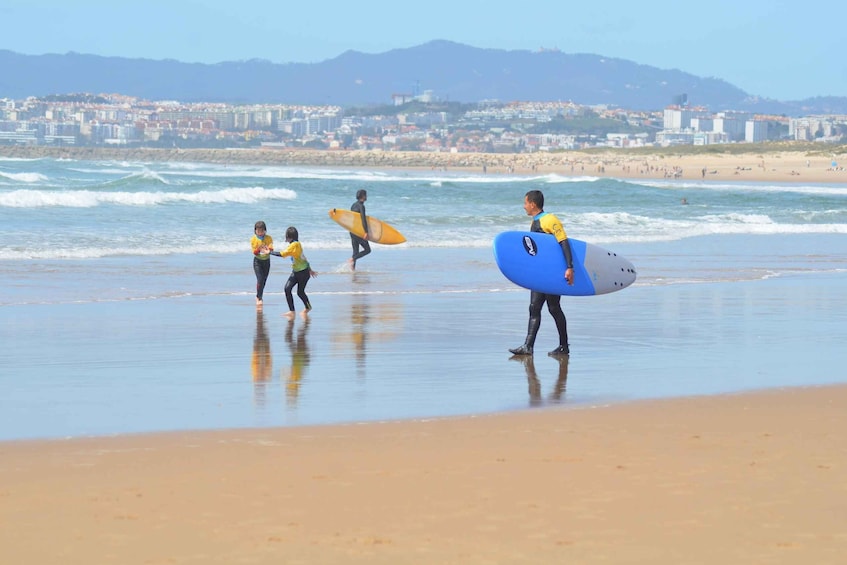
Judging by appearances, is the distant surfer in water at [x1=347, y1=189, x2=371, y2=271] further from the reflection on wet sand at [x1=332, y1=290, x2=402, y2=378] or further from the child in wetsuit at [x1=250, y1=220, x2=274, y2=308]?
the child in wetsuit at [x1=250, y1=220, x2=274, y2=308]

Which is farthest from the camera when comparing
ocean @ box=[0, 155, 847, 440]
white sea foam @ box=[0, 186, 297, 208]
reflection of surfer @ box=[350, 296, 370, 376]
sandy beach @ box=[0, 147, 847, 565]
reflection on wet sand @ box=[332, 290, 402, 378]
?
white sea foam @ box=[0, 186, 297, 208]

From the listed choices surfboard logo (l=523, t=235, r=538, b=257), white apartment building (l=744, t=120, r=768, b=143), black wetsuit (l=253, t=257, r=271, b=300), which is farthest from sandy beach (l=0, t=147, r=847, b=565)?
white apartment building (l=744, t=120, r=768, b=143)

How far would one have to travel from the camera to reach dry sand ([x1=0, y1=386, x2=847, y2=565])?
432 centimetres

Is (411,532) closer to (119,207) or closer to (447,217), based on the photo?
(447,217)

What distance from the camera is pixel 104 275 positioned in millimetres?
15359

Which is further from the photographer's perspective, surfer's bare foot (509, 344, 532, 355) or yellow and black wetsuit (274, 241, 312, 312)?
yellow and black wetsuit (274, 241, 312, 312)

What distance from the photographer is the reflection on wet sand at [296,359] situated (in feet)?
24.6

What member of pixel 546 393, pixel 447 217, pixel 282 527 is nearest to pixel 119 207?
pixel 447 217

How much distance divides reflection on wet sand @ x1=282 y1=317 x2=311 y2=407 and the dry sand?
3.80 ft

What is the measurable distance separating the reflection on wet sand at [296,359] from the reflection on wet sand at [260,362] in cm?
14

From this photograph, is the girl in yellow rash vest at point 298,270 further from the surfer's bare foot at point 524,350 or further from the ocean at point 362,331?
the surfer's bare foot at point 524,350

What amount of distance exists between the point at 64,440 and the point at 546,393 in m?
2.86

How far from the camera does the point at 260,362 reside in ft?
28.6

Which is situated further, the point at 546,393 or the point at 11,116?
the point at 11,116
